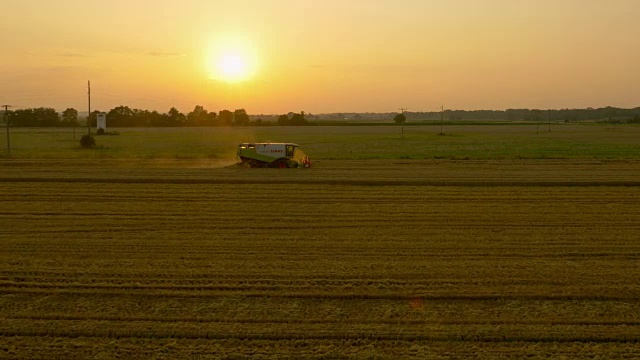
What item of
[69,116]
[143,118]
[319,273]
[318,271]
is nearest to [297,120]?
[143,118]

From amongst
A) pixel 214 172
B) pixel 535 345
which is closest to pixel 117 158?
pixel 214 172

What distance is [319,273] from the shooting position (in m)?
11.5

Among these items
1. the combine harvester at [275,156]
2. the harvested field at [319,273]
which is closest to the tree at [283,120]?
the combine harvester at [275,156]

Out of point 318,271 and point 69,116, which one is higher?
point 69,116

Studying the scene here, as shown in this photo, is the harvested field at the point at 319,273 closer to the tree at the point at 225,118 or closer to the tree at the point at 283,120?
the tree at the point at 283,120

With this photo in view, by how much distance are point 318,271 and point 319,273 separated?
13 cm

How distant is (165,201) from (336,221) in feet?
20.3

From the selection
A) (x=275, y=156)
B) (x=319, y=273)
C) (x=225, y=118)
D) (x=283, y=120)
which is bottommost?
(x=319, y=273)

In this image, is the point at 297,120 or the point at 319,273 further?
the point at 297,120

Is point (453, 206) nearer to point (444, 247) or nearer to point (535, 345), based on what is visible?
point (444, 247)

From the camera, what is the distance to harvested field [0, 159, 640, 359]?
28.1ft

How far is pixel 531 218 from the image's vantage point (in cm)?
1708

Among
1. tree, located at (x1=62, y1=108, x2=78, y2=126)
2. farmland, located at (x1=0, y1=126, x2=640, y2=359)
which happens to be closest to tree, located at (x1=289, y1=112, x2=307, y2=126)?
tree, located at (x1=62, y1=108, x2=78, y2=126)

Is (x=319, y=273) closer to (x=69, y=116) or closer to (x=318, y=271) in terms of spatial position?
(x=318, y=271)
